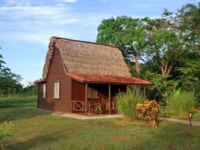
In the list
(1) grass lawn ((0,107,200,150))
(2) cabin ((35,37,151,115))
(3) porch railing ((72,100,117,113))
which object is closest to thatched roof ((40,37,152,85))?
(2) cabin ((35,37,151,115))

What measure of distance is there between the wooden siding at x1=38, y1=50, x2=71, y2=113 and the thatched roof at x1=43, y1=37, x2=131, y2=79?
0.64 meters

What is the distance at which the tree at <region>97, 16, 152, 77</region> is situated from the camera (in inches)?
850

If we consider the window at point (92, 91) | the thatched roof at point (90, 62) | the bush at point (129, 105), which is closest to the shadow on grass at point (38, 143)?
the bush at point (129, 105)

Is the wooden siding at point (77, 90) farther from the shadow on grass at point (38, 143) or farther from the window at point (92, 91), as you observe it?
the shadow on grass at point (38, 143)

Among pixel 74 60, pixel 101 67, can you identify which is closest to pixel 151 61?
pixel 101 67

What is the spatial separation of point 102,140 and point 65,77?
9166 mm

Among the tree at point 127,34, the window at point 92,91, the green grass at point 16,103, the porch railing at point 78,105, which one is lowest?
the green grass at point 16,103

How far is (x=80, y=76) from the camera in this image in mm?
14305

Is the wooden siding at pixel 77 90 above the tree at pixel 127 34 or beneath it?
beneath

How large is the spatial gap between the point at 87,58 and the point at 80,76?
2.95 metres

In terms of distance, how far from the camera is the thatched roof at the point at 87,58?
15907 mm

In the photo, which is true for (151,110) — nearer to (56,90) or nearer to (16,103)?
(56,90)

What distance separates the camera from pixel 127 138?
25.1 ft

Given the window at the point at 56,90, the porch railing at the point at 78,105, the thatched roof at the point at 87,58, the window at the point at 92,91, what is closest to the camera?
the porch railing at the point at 78,105
